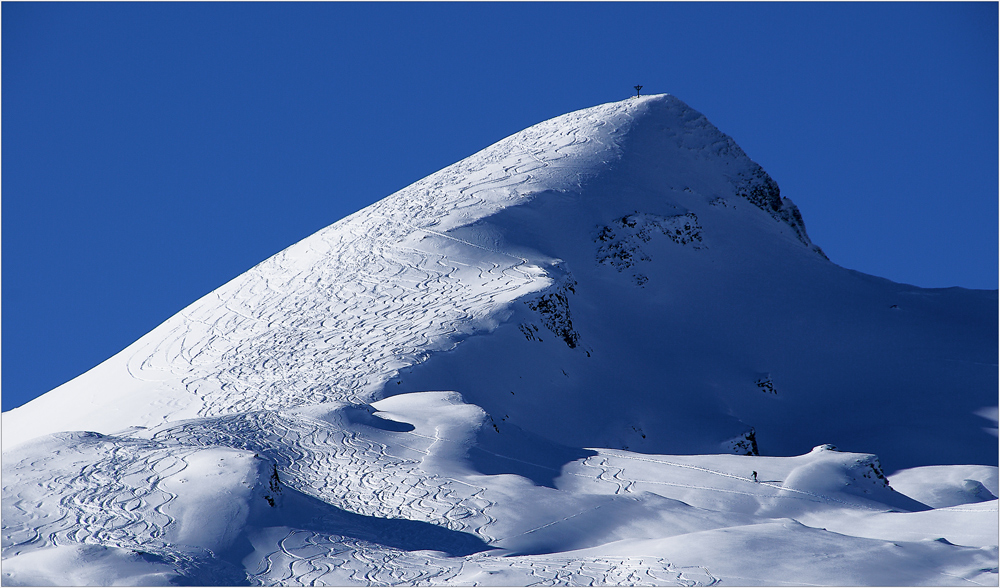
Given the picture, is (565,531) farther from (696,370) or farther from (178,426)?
(696,370)

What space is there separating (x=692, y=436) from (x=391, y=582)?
833 inches

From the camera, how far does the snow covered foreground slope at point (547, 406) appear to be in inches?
667

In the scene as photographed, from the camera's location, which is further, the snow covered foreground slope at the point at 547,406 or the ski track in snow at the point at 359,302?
the ski track in snow at the point at 359,302

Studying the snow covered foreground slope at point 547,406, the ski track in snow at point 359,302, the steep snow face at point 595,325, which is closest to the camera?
the snow covered foreground slope at point 547,406

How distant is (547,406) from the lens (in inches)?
1336

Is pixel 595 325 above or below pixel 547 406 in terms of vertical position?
above

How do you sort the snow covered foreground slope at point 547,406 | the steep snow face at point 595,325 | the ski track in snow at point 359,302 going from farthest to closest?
1. the steep snow face at point 595,325
2. the ski track in snow at point 359,302
3. the snow covered foreground slope at point 547,406

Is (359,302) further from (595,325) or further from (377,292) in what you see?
(595,325)

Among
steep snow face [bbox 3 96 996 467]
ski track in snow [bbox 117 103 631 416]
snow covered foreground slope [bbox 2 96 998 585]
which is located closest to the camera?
snow covered foreground slope [bbox 2 96 998 585]

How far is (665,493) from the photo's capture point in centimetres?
2306

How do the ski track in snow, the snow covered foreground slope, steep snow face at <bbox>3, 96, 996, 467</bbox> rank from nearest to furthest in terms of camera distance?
the snow covered foreground slope < the ski track in snow < steep snow face at <bbox>3, 96, 996, 467</bbox>

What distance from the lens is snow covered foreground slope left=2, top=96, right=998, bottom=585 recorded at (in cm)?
1694

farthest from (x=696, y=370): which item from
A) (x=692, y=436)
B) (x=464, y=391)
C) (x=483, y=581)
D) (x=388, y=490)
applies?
(x=483, y=581)

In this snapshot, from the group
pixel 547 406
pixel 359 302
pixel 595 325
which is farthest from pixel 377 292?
pixel 547 406
